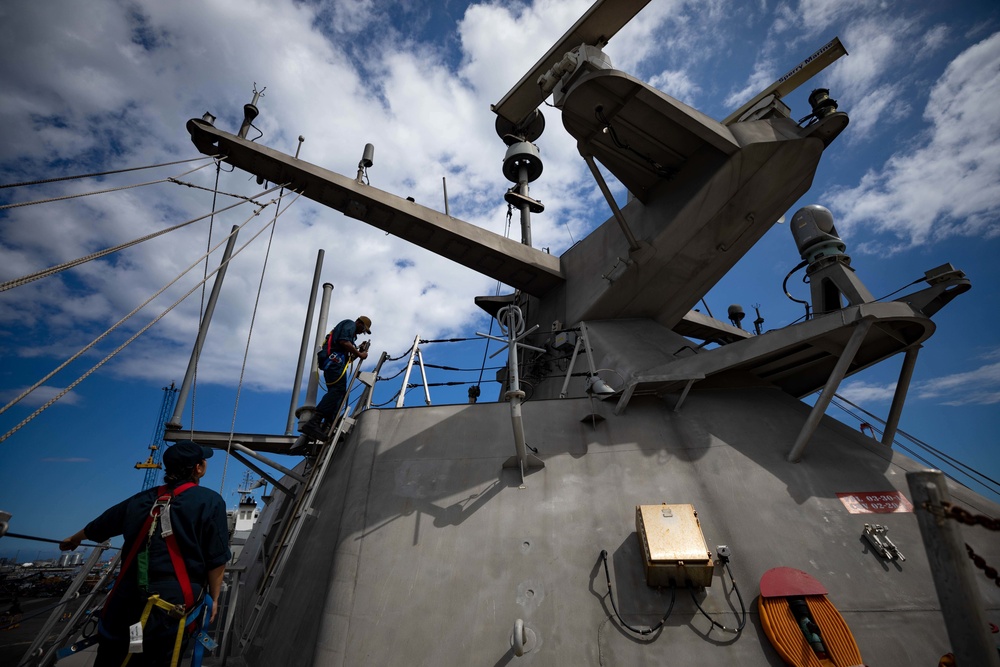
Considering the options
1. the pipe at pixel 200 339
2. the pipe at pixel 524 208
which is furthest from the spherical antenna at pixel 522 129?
the pipe at pixel 200 339

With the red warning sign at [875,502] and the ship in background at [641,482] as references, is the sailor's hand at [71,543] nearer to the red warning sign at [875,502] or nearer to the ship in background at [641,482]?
the ship in background at [641,482]

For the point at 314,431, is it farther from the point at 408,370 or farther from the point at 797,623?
the point at 797,623

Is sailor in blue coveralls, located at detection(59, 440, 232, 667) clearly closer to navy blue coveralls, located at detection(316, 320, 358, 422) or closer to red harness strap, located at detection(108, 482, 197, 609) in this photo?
red harness strap, located at detection(108, 482, 197, 609)

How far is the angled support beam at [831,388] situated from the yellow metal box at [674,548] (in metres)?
1.80

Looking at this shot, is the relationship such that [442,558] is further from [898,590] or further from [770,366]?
[770,366]

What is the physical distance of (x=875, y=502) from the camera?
15.7 feet

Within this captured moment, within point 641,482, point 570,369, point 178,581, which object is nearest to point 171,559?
point 178,581

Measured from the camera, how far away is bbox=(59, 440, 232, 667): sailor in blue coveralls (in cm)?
247

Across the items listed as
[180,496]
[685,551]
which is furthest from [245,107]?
[685,551]

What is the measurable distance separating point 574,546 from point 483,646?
1.20 m

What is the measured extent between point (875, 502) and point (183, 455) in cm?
625

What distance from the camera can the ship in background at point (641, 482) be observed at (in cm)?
389

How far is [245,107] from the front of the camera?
8172mm

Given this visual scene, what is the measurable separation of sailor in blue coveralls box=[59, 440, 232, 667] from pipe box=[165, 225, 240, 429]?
129 inches
